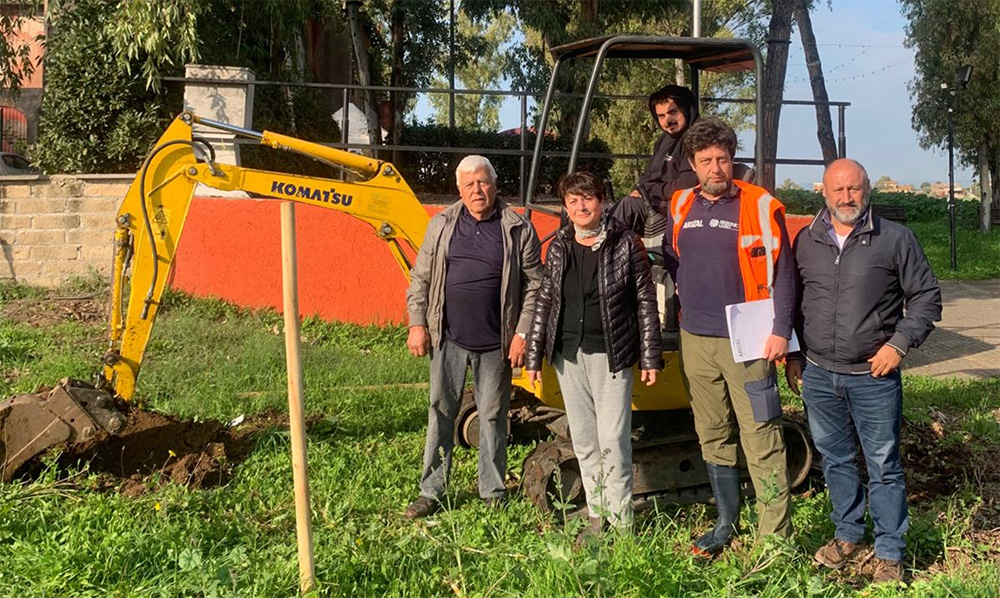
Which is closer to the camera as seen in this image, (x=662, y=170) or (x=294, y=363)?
(x=294, y=363)

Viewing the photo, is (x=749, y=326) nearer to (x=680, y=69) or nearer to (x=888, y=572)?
(x=888, y=572)

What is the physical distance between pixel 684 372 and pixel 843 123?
20.7 ft

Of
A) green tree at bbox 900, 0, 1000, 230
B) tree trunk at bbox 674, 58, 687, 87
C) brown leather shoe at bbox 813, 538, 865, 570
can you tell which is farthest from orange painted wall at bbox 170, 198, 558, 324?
green tree at bbox 900, 0, 1000, 230

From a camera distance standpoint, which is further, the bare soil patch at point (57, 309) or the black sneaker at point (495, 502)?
the bare soil patch at point (57, 309)

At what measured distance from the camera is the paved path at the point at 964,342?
29.7 ft

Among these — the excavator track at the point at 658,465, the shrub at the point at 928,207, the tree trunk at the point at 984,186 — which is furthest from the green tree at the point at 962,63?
the excavator track at the point at 658,465

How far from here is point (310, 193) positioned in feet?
17.1

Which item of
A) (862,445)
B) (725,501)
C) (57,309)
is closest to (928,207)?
(57,309)

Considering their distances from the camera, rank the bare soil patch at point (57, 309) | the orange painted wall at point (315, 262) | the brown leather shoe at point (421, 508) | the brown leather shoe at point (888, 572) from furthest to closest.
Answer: the orange painted wall at point (315, 262) < the bare soil patch at point (57, 309) < the brown leather shoe at point (421, 508) < the brown leather shoe at point (888, 572)

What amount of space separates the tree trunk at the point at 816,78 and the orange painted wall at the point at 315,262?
9.77 ft

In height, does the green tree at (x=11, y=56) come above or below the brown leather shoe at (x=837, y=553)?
above

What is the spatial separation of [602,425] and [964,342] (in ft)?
26.5

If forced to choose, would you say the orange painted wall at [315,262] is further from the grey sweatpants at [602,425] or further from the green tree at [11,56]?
the grey sweatpants at [602,425]

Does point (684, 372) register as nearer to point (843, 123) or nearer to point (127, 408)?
point (127, 408)
